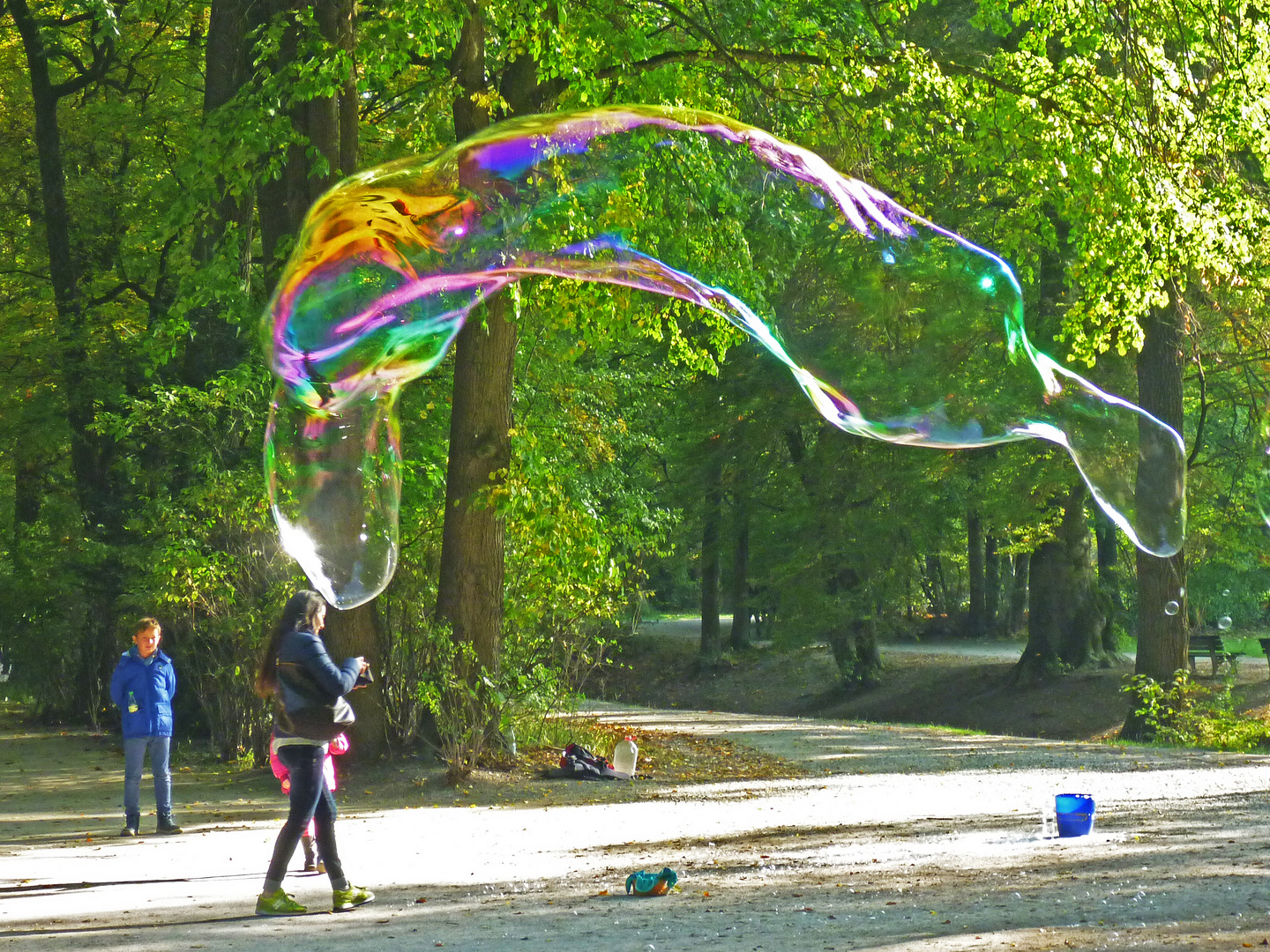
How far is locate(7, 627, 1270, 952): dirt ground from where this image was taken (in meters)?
6.34

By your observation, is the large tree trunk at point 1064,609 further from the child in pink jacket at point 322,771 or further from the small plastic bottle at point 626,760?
the child in pink jacket at point 322,771

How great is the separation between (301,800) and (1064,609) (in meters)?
21.9

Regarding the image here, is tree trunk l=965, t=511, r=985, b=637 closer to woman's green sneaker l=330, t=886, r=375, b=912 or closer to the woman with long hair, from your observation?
woman's green sneaker l=330, t=886, r=375, b=912

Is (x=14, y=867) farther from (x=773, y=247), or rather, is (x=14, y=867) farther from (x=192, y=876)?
(x=773, y=247)

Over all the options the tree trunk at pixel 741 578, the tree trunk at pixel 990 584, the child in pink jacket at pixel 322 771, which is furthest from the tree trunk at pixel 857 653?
the child in pink jacket at pixel 322 771

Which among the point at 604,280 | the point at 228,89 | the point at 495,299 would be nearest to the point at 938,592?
the point at 495,299

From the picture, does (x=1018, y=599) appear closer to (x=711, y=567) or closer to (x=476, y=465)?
(x=711, y=567)

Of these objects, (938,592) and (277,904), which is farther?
(938,592)

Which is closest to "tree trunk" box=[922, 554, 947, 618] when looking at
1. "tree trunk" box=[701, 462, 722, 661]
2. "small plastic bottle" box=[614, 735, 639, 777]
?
"tree trunk" box=[701, 462, 722, 661]

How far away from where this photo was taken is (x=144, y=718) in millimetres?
10727

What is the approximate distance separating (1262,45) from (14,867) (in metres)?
12.5

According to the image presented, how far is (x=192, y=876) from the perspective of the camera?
8.45m

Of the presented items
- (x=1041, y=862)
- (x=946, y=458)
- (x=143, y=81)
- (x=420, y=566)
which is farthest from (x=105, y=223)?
(x=1041, y=862)

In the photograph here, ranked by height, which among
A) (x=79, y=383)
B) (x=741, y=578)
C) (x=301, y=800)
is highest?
(x=79, y=383)
